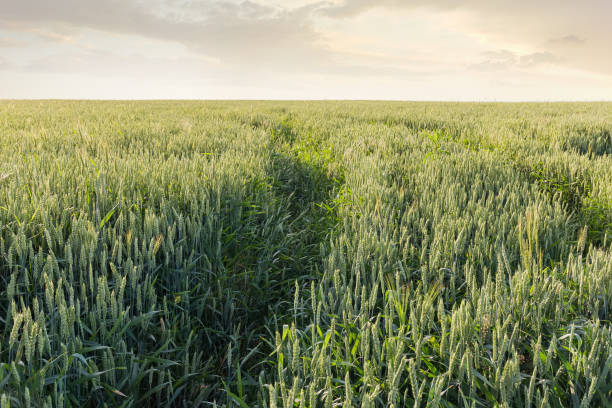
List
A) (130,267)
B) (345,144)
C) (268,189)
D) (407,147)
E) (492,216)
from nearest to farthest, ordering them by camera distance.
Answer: (130,267), (492,216), (268,189), (407,147), (345,144)

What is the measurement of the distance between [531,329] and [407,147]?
387 cm

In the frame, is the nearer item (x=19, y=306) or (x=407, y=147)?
(x=19, y=306)

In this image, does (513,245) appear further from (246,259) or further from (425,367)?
(246,259)

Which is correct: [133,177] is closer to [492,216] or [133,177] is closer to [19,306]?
[19,306]

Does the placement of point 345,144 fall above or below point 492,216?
above

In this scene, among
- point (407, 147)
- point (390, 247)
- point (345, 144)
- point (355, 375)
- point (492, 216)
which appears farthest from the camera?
point (345, 144)

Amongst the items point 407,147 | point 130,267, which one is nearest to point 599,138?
point 407,147

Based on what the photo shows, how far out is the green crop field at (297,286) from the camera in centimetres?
118

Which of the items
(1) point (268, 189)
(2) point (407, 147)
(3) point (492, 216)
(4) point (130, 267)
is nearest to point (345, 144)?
(2) point (407, 147)

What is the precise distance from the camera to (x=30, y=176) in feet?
8.68

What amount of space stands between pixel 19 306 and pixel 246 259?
48.6 inches

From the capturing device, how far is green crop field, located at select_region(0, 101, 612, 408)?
1.18 meters

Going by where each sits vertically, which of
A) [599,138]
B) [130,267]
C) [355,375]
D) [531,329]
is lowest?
[355,375]

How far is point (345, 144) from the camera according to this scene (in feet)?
17.8
